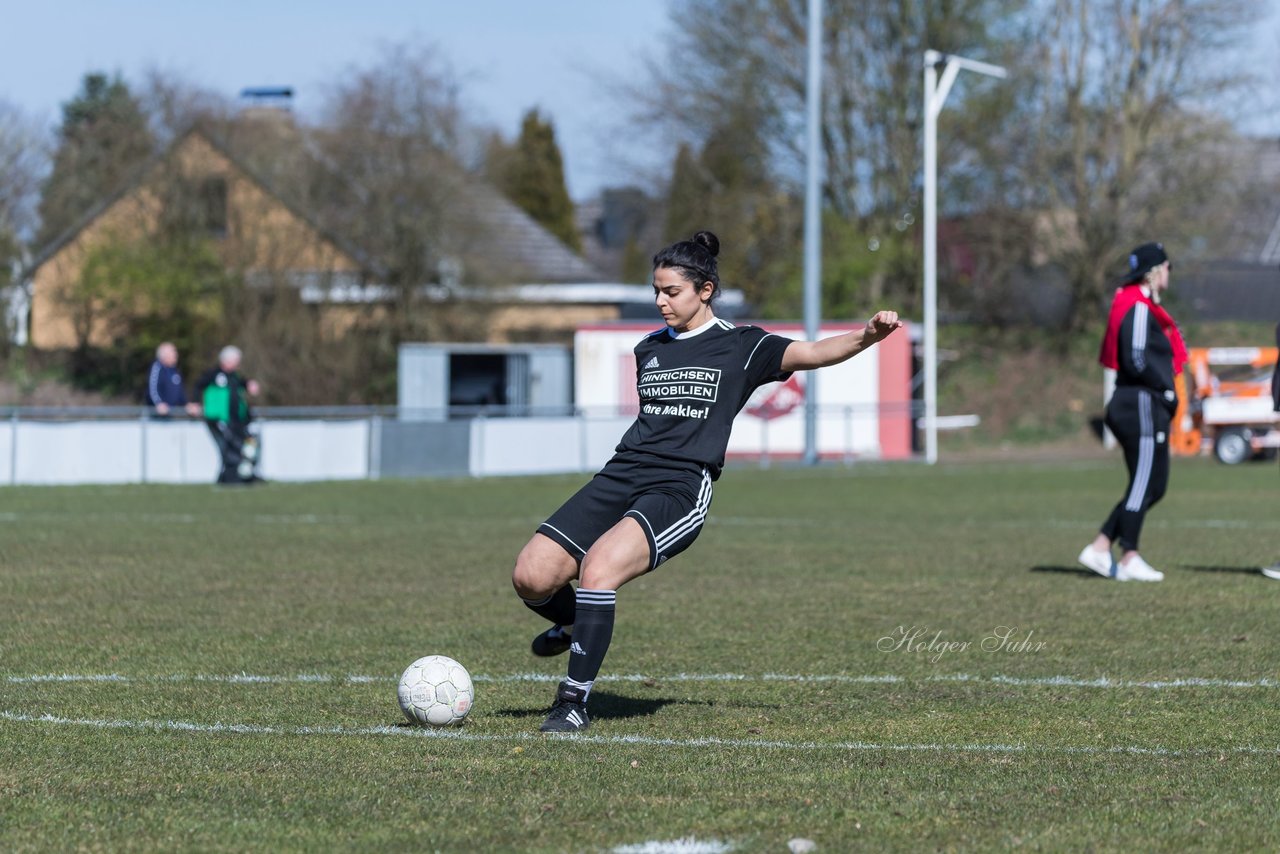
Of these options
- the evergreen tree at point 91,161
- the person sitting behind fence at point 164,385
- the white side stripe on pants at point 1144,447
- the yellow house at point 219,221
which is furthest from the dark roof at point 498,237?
the white side stripe on pants at point 1144,447

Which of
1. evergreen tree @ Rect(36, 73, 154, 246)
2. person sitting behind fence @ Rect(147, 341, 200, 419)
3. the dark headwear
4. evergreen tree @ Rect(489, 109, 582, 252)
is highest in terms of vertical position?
evergreen tree @ Rect(489, 109, 582, 252)

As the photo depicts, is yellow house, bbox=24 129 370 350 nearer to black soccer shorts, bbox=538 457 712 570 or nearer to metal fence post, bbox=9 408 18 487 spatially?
metal fence post, bbox=9 408 18 487

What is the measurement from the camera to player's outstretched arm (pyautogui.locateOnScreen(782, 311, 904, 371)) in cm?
592

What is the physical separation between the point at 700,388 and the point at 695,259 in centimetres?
Result: 48

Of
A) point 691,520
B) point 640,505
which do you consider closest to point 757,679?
A: point 691,520

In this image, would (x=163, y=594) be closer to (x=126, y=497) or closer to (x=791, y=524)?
(x=791, y=524)

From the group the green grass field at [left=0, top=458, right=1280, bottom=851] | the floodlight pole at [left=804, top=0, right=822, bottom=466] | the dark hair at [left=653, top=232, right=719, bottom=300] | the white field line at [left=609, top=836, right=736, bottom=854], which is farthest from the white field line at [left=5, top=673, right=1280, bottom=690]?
the floodlight pole at [left=804, top=0, right=822, bottom=466]

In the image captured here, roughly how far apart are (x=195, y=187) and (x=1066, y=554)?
27.6m

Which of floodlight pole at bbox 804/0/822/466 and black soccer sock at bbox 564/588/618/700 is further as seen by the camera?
floodlight pole at bbox 804/0/822/466

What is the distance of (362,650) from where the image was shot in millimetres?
8180

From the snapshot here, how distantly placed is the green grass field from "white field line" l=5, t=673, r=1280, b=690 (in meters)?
0.03

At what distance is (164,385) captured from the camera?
24.4 meters

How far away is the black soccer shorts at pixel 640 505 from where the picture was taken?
619 centimetres

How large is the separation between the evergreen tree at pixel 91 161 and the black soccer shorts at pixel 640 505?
33928 mm
